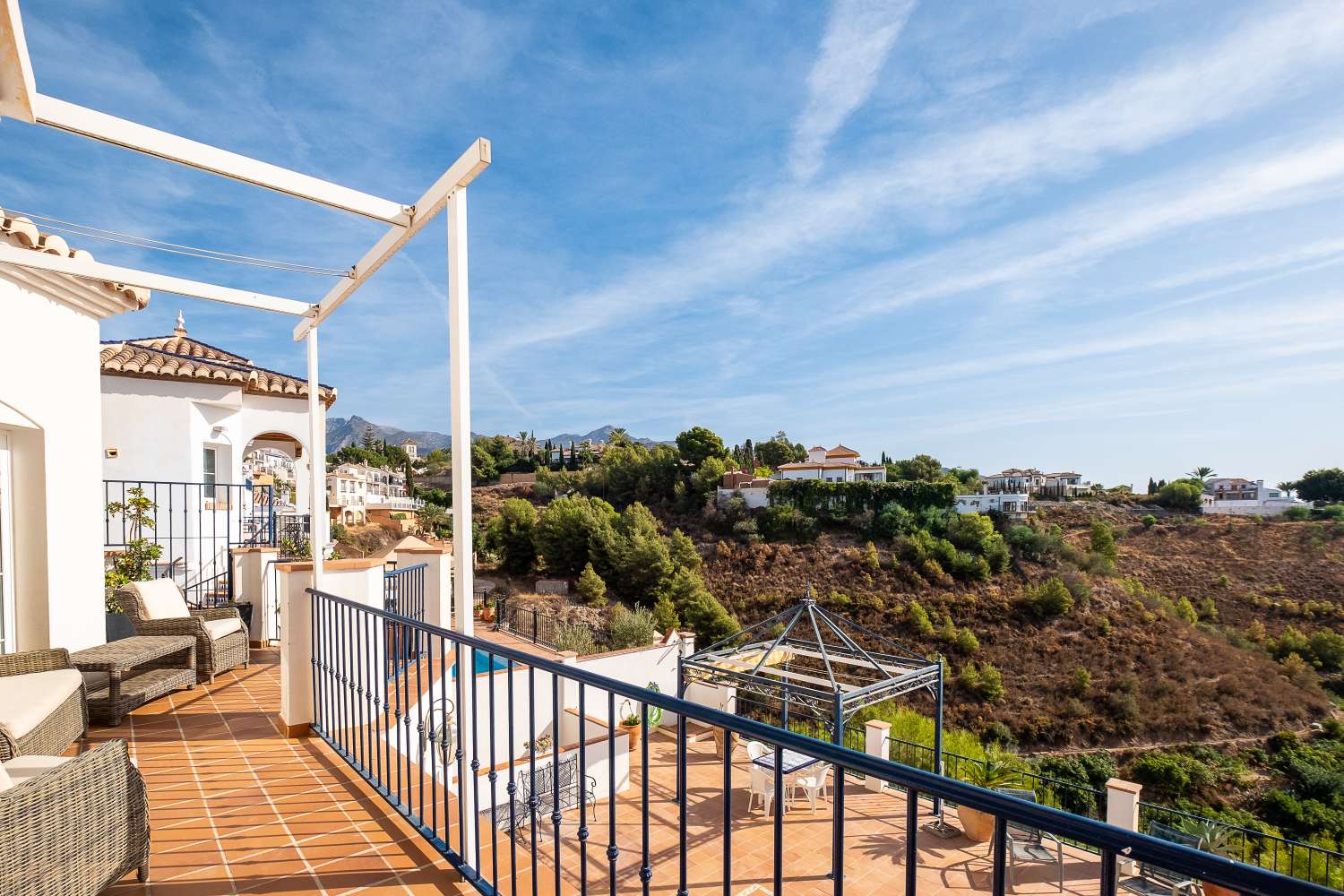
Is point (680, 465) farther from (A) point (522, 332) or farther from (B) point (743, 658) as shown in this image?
(B) point (743, 658)

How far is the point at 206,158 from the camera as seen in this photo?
7.88 feet

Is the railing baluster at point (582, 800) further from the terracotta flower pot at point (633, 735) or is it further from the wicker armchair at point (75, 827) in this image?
the terracotta flower pot at point (633, 735)

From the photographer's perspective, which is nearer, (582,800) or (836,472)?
(582,800)

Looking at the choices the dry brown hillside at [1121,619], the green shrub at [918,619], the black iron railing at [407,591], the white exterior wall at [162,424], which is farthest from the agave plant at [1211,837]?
the green shrub at [918,619]

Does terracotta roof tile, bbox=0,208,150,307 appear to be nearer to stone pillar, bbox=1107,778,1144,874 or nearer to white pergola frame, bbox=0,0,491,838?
white pergola frame, bbox=0,0,491,838

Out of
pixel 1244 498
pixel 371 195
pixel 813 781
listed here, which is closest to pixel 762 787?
pixel 813 781

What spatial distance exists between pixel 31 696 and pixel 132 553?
4.74m

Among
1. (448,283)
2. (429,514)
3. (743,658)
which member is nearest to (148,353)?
(448,283)

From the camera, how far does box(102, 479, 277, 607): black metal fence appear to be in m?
7.69

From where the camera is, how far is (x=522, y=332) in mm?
15312

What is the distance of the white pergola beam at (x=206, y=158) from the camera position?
2221 mm

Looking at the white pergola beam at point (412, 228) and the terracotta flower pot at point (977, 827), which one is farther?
the terracotta flower pot at point (977, 827)

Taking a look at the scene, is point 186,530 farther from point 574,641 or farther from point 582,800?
point 582,800

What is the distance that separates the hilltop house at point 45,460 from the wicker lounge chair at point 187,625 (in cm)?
31
